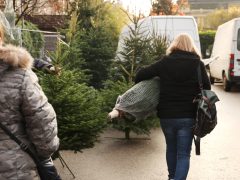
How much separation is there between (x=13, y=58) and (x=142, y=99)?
9.89ft

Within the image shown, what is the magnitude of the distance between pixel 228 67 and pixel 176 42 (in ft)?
41.7

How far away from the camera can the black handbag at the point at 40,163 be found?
9.20 feet

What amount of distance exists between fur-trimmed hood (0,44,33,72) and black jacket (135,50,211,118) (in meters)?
2.78

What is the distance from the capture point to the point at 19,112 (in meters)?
2.82

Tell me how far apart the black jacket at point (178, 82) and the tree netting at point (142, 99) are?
0.39 feet

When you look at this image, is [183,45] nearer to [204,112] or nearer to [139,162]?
[204,112]

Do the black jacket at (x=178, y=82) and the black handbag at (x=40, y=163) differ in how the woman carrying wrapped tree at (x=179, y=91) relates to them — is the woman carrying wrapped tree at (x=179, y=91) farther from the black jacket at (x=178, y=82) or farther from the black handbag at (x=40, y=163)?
the black handbag at (x=40, y=163)

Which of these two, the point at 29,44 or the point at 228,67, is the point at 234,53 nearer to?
the point at 228,67

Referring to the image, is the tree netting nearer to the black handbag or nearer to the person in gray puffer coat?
the black handbag

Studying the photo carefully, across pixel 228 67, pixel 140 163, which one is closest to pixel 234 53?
pixel 228 67

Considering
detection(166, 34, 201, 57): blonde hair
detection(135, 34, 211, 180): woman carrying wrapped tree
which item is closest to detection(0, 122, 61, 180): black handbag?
detection(135, 34, 211, 180): woman carrying wrapped tree

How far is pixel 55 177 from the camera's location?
3.07 meters

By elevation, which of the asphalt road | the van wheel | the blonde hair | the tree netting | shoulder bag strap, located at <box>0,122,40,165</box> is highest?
the blonde hair

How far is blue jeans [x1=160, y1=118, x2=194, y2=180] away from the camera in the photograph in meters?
5.43
